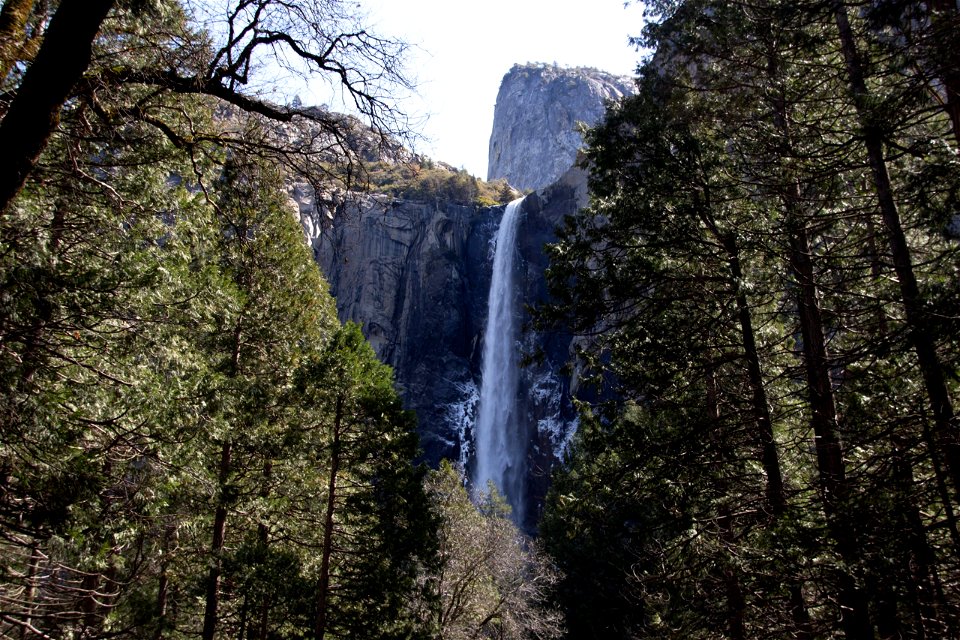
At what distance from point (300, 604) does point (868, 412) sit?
9.45 m

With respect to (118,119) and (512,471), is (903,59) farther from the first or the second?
(512,471)

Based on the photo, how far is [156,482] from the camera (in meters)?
6.12

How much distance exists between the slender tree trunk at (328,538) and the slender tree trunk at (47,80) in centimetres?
876

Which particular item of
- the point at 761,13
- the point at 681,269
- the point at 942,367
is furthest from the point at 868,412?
the point at 761,13

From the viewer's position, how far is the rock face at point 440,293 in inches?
1706

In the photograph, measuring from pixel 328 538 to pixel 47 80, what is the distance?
31.6 feet

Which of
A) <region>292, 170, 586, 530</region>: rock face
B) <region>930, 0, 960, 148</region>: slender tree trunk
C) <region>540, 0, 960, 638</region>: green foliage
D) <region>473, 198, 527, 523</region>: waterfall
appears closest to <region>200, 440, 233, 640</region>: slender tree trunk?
<region>540, 0, 960, 638</region>: green foliage

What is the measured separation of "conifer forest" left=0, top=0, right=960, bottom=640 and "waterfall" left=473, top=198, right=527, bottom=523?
27.9 metres

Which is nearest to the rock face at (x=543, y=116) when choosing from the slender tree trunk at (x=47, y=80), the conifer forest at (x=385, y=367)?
the conifer forest at (x=385, y=367)

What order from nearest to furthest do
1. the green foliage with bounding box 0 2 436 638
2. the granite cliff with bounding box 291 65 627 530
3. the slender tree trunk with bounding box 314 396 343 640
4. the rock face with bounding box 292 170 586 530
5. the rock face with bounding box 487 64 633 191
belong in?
the green foliage with bounding box 0 2 436 638, the slender tree trunk with bounding box 314 396 343 640, the granite cliff with bounding box 291 65 627 530, the rock face with bounding box 292 170 586 530, the rock face with bounding box 487 64 633 191

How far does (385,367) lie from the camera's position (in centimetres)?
1234

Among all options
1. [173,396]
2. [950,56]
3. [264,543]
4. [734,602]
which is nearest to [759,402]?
[734,602]

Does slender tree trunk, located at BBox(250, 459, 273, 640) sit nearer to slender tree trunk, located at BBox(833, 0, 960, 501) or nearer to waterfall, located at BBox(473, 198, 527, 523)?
slender tree trunk, located at BBox(833, 0, 960, 501)

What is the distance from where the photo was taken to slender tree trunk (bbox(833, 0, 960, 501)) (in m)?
4.06
